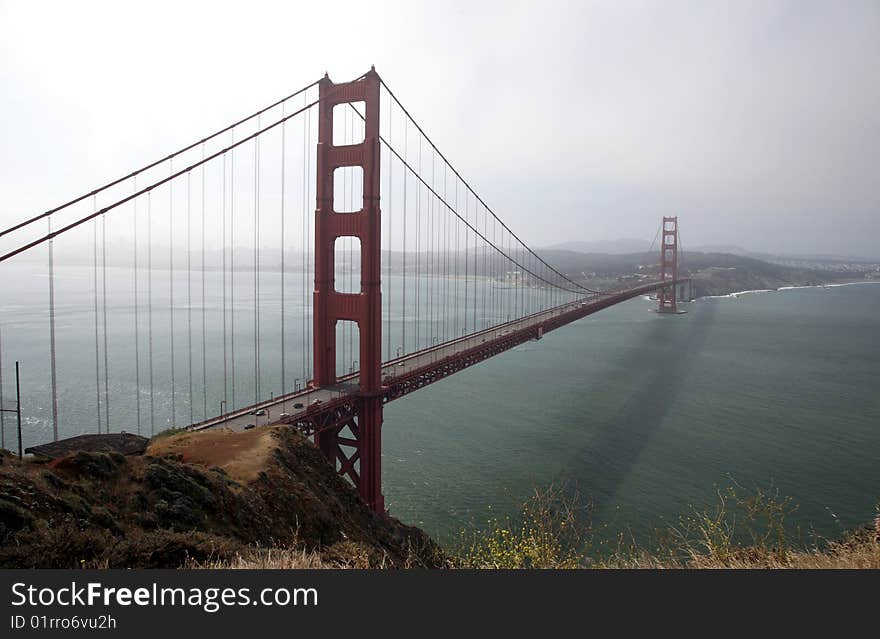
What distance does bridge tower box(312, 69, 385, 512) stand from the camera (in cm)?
1299

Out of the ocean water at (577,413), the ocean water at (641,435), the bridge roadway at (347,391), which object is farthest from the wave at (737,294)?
the bridge roadway at (347,391)

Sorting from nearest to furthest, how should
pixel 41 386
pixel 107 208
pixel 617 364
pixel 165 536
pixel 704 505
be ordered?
pixel 165 536, pixel 107 208, pixel 704 505, pixel 41 386, pixel 617 364

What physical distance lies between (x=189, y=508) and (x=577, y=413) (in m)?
19.8

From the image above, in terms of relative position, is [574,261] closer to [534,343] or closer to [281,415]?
[534,343]

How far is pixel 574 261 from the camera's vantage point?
175 metres

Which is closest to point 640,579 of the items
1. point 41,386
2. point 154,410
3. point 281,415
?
point 281,415

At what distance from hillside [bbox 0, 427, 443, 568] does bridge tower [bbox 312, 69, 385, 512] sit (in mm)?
3180

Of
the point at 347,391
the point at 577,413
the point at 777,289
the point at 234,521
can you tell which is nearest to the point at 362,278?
the point at 347,391

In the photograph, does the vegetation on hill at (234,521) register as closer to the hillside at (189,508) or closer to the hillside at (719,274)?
the hillside at (189,508)

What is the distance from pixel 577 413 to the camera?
2328 cm

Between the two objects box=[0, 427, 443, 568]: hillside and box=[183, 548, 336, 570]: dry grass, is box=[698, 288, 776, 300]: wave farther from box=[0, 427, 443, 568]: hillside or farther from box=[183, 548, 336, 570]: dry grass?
box=[183, 548, 336, 570]: dry grass

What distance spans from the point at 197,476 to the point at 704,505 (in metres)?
13.1

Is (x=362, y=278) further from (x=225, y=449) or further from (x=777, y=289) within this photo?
(x=777, y=289)

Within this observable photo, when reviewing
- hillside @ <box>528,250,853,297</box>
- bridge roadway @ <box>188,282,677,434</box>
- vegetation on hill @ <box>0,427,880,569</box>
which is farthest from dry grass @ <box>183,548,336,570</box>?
hillside @ <box>528,250,853,297</box>
